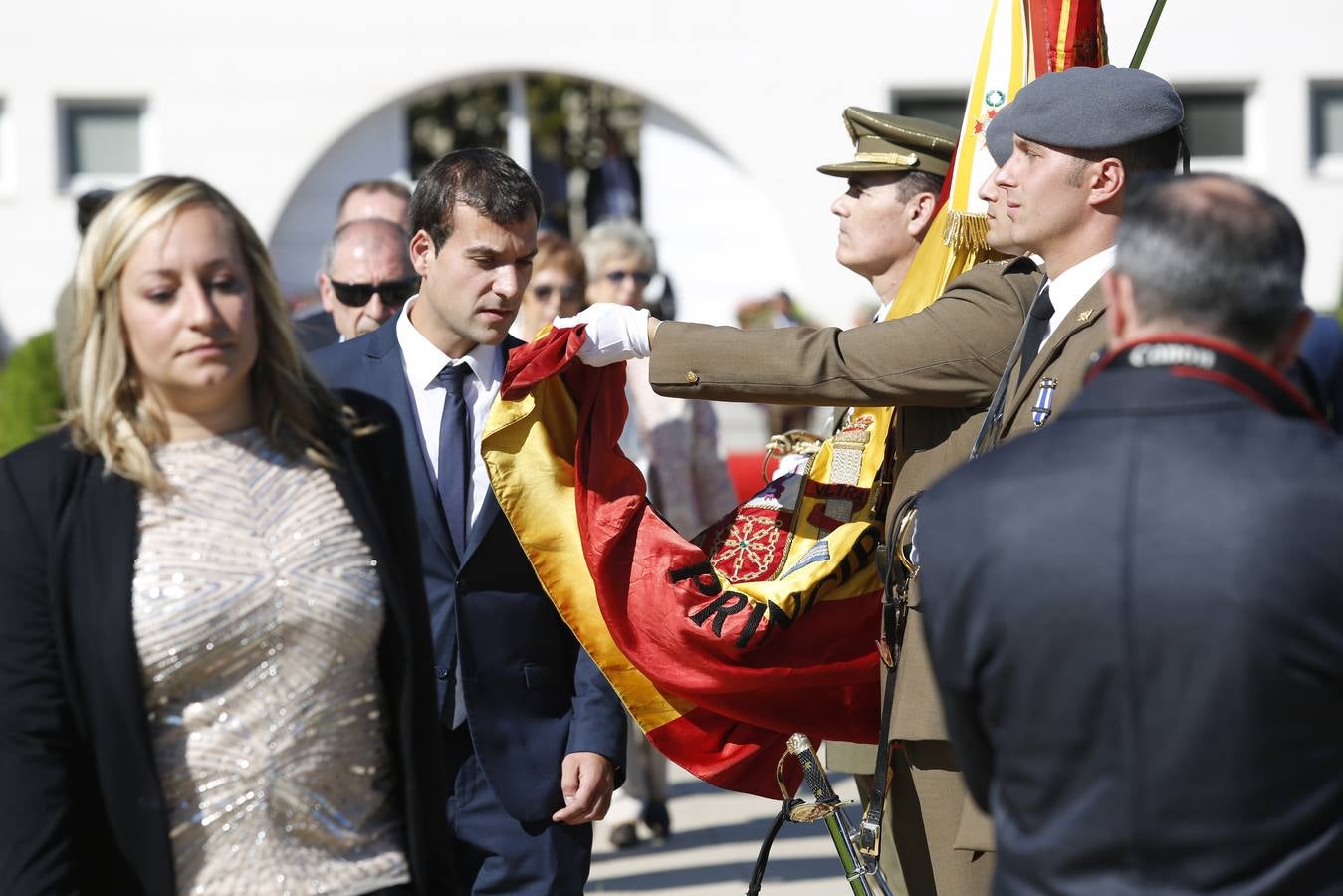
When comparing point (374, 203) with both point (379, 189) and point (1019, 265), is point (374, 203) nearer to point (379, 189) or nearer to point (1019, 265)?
point (379, 189)

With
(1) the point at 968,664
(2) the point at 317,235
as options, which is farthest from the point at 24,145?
(1) the point at 968,664

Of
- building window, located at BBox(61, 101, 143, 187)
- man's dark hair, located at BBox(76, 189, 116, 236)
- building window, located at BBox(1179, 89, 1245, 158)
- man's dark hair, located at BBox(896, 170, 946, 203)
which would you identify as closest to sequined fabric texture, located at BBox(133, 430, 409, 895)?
man's dark hair, located at BBox(896, 170, 946, 203)

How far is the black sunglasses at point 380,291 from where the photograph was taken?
5.51 meters

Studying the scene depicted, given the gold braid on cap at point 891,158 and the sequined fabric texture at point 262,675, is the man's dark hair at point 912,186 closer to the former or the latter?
the gold braid on cap at point 891,158

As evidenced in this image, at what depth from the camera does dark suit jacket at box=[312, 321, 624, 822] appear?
140 inches

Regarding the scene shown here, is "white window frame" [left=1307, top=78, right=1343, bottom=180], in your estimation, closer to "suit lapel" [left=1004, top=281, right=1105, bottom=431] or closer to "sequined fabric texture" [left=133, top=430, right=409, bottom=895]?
"suit lapel" [left=1004, top=281, right=1105, bottom=431]

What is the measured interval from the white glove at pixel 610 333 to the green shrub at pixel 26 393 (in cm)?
716

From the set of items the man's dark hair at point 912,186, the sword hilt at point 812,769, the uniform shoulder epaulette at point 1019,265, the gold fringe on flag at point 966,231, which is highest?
the man's dark hair at point 912,186

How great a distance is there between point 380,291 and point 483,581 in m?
2.10

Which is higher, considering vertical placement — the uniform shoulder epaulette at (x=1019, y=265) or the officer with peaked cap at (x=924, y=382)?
the uniform shoulder epaulette at (x=1019, y=265)

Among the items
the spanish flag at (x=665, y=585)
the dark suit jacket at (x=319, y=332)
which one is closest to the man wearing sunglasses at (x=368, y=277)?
the dark suit jacket at (x=319, y=332)

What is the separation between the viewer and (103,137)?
1363 cm

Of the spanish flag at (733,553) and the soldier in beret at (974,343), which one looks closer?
the soldier in beret at (974,343)

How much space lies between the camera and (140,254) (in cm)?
258
